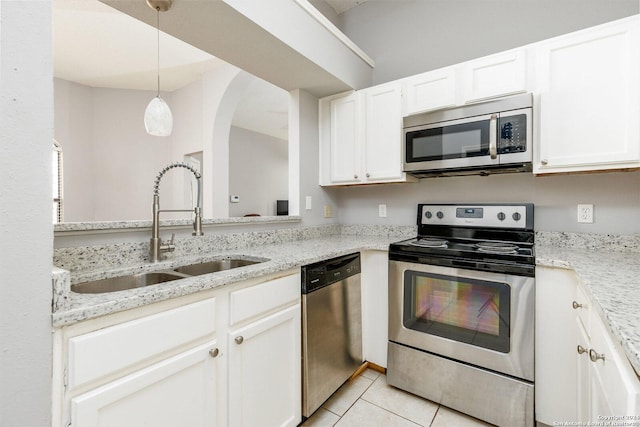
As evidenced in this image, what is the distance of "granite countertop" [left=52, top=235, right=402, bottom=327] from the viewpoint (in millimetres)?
775

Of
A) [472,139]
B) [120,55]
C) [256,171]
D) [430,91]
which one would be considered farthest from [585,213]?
[256,171]

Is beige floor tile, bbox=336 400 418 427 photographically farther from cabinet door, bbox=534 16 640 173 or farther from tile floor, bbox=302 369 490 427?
cabinet door, bbox=534 16 640 173

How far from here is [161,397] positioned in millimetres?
949

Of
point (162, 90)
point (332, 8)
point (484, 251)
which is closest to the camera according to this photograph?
point (484, 251)

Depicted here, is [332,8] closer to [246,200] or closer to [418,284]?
[418,284]

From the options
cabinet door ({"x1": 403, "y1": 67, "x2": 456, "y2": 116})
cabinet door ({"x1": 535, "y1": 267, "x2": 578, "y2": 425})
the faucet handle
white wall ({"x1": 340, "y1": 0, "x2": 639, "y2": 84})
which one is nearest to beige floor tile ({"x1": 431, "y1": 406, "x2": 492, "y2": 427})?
cabinet door ({"x1": 535, "y1": 267, "x2": 578, "y2": 425})

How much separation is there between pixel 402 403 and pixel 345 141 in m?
1.84

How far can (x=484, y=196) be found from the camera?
2088 millimetres

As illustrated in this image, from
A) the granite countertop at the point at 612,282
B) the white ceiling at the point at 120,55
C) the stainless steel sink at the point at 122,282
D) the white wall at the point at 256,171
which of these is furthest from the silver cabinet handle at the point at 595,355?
the white wall at the point at 256,171

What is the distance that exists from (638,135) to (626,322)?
1255 millimetres

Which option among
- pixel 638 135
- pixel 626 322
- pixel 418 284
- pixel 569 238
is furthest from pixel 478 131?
pixel 626 322

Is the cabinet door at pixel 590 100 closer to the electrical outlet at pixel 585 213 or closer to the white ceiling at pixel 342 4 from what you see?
the electrical outlet at pixel 585 213

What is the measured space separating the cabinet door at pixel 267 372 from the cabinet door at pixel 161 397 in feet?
0.33

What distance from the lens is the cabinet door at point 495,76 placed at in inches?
66.8
